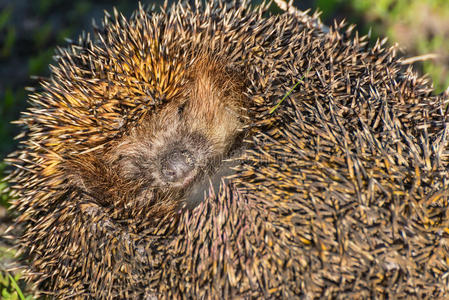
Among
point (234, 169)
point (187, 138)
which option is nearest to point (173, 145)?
point (187, 138)

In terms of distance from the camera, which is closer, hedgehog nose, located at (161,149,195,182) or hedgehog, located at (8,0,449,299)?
hedgehog, located at (8,0,449,299)

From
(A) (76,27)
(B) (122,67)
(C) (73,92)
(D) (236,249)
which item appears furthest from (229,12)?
(A) (76,27)

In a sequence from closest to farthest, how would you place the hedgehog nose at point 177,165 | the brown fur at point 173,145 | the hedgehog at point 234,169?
the hedgehog at point 234,169 → the brown fur at point 173,145 → the hedgehog nose at point 177,165

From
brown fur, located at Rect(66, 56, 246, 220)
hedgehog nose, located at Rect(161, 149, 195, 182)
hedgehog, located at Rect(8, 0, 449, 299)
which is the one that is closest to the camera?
hedgehog, located at Rect(8, 0, 449, 299)

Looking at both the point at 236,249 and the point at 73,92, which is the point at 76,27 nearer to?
the point at 73,92

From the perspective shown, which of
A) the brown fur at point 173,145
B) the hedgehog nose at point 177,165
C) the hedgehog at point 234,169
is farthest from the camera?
the hedgehog nose at point 177,165

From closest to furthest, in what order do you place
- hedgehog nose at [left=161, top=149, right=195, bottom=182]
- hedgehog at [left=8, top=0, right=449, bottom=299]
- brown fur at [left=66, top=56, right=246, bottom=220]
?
hedgehog at [left=8, top=0, right=449, bottom=299]
brown fur at [left=66, top=56, right=246, bottom=220]
hedgehog nose at [left=161, top=149, right=195, bottom=182]

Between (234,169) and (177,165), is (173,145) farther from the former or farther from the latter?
(234,169)
